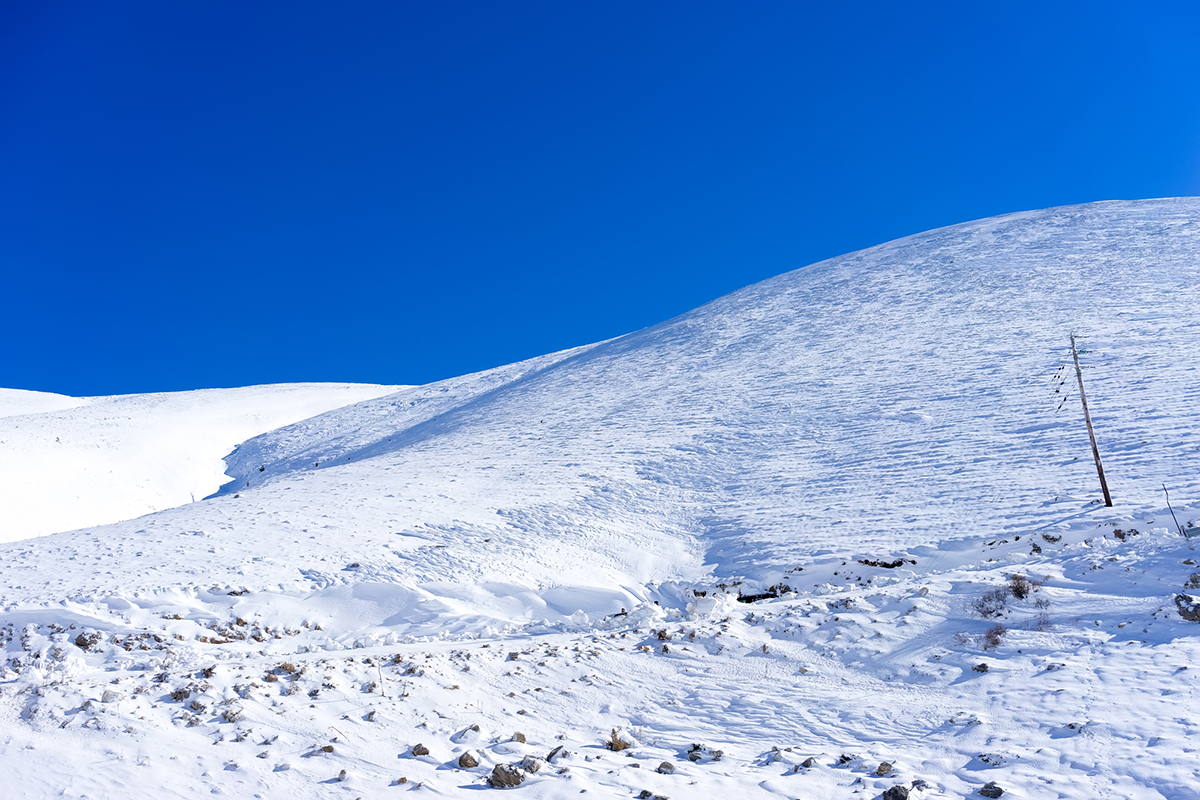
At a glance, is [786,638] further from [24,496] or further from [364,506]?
[24,496]

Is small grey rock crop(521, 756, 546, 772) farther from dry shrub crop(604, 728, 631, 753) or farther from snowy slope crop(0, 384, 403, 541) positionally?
snowy slope crop(0, 384, 403, 541)

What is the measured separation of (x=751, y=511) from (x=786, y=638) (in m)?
8.98

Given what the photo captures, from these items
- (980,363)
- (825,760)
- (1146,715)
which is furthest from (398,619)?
(980,363)

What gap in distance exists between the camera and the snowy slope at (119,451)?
95.6ft

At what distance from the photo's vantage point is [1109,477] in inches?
723

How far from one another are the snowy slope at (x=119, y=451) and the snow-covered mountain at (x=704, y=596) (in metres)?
2.25

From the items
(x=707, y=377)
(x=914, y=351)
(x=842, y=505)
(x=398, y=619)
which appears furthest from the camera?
(x=707, y=377)

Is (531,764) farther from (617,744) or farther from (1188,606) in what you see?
(1188,606)

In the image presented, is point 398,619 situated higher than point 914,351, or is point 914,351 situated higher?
point 914,351

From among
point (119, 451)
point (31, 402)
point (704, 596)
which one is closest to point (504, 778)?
point (704, 596)

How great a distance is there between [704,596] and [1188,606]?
28.5ft

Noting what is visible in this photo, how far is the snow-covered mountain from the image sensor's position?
7.88 meters

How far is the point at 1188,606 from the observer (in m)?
10.6

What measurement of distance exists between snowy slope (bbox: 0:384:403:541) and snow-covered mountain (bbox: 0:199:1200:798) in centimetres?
225
